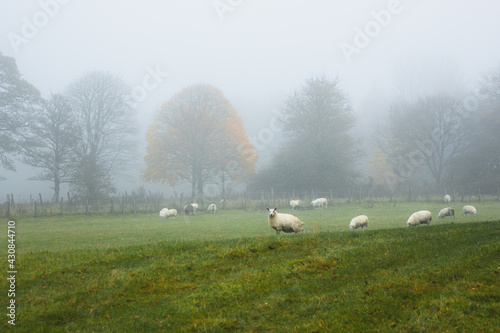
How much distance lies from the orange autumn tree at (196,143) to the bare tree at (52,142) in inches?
455

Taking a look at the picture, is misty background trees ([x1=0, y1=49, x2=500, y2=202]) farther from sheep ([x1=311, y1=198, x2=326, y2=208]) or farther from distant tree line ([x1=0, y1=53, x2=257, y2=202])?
sheep ([x1=311, y1=198, x2=326, y2=208])

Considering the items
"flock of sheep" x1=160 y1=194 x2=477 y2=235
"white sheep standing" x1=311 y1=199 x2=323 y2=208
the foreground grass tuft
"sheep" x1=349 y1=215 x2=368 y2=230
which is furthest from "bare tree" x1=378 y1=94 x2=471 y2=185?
the foreground grass tuft

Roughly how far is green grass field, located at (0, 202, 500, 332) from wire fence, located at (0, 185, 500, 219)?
22.1 metres

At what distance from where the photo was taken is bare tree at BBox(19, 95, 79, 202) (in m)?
36.5

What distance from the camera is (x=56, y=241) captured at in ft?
55.5

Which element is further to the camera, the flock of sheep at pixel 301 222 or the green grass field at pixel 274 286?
the flock of sheep at pixel 301 222

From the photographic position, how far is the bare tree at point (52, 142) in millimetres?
36500

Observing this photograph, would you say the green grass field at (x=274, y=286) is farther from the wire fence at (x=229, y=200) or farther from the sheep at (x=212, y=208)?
the sheep at (x=212, y=208)

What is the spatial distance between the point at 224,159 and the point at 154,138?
1011cm

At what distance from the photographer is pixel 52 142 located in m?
38.4

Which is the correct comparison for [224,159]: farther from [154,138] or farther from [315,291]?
[315,291]

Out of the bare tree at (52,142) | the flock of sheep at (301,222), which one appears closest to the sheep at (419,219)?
the flock of sheep at (301,222)

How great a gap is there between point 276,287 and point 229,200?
1325 inches

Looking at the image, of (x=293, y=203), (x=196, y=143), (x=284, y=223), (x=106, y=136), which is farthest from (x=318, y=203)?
→ (x=106, y=136)
